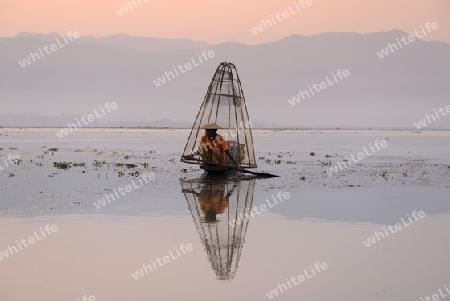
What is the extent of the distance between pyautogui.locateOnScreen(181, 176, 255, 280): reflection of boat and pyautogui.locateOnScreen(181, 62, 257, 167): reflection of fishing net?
242cm

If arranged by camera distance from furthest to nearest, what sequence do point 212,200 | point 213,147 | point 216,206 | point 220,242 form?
point 213,147 → point 212,200 → point 216,206 → point 220,242

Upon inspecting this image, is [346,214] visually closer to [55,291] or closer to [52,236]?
[52,236]

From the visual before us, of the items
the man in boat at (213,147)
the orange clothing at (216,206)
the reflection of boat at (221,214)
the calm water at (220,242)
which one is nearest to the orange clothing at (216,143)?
the man in boat at (213,147)

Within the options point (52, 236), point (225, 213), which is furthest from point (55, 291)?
point (225, 213)

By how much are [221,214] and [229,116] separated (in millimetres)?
13950

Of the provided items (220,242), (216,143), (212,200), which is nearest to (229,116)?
(216,143)

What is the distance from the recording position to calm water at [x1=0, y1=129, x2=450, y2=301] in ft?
34.1

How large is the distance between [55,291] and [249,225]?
22.3 ft

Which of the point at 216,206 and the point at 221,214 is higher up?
the point at 216,206

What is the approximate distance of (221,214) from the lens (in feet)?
58.9

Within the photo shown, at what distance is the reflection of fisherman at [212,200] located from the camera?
18141 millimetres

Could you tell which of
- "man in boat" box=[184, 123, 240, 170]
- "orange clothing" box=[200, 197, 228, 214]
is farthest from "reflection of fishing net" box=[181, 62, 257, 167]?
"orange clothing" box=[200, 197, 228, 214]

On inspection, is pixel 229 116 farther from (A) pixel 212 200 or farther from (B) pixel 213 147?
(A) pixel 212 200

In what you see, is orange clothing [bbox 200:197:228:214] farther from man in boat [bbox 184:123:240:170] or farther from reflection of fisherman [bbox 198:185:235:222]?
man in boat [bbox 184:123:240:170]
